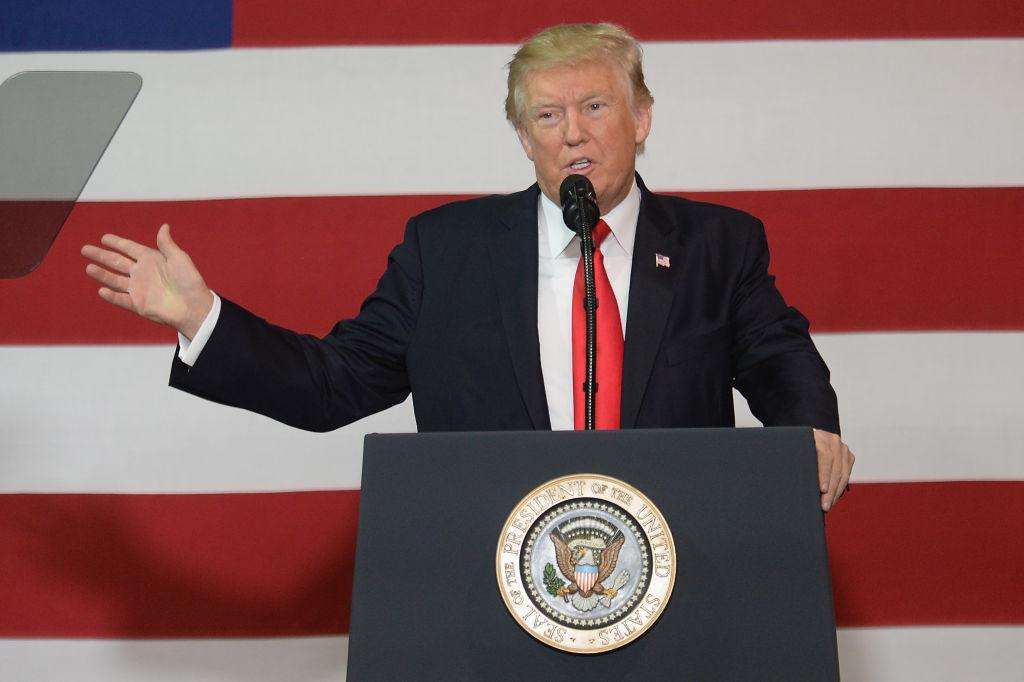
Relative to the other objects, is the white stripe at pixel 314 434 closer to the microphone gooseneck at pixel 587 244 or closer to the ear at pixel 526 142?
the ear at pixel 526 142

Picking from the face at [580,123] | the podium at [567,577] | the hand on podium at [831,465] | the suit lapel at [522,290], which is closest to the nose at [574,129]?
the face at [580,123]

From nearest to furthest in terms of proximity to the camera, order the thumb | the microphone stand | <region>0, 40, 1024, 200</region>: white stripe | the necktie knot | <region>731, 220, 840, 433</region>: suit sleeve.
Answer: the microphone stand
the thumb
<region>731, 220, 840, 433</region>: suit sleeve
the necktie knot
<region>0, 40, 1024, 200</region>: white stripe

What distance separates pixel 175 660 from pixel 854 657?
1222 mm

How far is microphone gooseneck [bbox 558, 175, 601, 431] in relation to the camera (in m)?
1.01

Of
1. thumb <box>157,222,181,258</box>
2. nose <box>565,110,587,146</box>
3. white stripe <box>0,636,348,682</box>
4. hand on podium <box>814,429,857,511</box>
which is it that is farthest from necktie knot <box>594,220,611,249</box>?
white stripe <box>0,636,348,682</box>

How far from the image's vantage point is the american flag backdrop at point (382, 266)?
6.47 ft

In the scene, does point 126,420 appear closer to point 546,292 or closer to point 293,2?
point 293,2

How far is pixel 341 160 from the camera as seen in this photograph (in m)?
2.10

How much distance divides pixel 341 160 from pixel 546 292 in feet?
2.76

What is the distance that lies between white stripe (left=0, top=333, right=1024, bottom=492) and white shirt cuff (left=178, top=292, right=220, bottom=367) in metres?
0.87

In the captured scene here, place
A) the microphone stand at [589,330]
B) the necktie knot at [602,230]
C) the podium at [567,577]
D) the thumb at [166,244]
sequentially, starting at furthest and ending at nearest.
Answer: the necktie knot at [602,230] < the thumb at [166,244] < the microphone stand at [589,330] < the podium at [567,577]

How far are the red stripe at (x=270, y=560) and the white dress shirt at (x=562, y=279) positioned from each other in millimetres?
765

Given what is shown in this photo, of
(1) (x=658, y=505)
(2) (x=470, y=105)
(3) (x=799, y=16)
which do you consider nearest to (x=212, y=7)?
(2) (x=470, y=105)

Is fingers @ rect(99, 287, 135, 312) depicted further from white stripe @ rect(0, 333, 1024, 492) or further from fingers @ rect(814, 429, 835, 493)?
white stripe @ rect(0, 333, 1024, 492)
